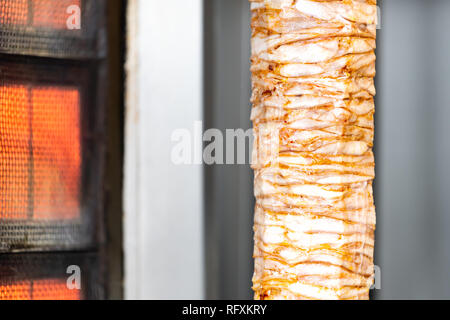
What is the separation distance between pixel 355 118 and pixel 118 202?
1.66ft

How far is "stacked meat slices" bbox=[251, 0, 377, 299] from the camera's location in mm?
775

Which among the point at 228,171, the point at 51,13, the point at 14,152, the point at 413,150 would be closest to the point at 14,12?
the point at 51,13

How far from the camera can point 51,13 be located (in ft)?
3.14

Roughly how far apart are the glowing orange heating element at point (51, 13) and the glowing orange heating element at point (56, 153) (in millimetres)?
120

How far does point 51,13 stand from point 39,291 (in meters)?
0.51

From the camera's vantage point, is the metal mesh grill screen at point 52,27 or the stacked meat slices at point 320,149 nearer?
the stacked meat slices at point 320,149

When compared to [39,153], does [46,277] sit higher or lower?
lower

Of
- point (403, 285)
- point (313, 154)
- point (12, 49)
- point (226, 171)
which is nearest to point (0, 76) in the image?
point (12, 49)

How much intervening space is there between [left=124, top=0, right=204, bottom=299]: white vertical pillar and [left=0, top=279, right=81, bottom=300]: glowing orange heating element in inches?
4.7

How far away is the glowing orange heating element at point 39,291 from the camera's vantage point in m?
0.91
